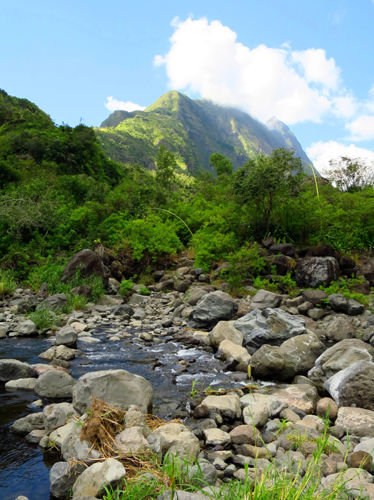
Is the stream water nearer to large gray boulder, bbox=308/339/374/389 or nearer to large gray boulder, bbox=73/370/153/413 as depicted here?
large gray boulder, bbox=73/370/153/413

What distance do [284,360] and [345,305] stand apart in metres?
4.64

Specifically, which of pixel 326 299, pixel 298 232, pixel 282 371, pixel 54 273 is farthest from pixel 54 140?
pixel 282 371

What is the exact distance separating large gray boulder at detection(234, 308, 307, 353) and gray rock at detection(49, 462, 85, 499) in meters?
4.98

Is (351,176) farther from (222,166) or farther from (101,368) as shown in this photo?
(101,368)

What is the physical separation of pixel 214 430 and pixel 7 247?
13736mm

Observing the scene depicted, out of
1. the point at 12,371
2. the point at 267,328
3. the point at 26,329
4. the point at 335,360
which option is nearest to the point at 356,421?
the point at 335,360

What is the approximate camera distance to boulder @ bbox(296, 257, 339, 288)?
476 inches

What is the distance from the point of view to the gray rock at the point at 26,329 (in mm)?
9000

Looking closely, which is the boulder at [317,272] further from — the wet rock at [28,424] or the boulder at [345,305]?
the wet rock at [28,424]

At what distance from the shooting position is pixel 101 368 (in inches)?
271

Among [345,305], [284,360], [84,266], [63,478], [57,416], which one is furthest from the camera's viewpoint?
[84,266]

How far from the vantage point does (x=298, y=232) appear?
607 inches

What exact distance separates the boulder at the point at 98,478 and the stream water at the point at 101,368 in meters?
0.52

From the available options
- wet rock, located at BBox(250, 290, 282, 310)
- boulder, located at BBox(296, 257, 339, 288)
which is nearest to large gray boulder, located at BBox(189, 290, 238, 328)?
wet rock, located at BBox(250, 290, 282, 310)
